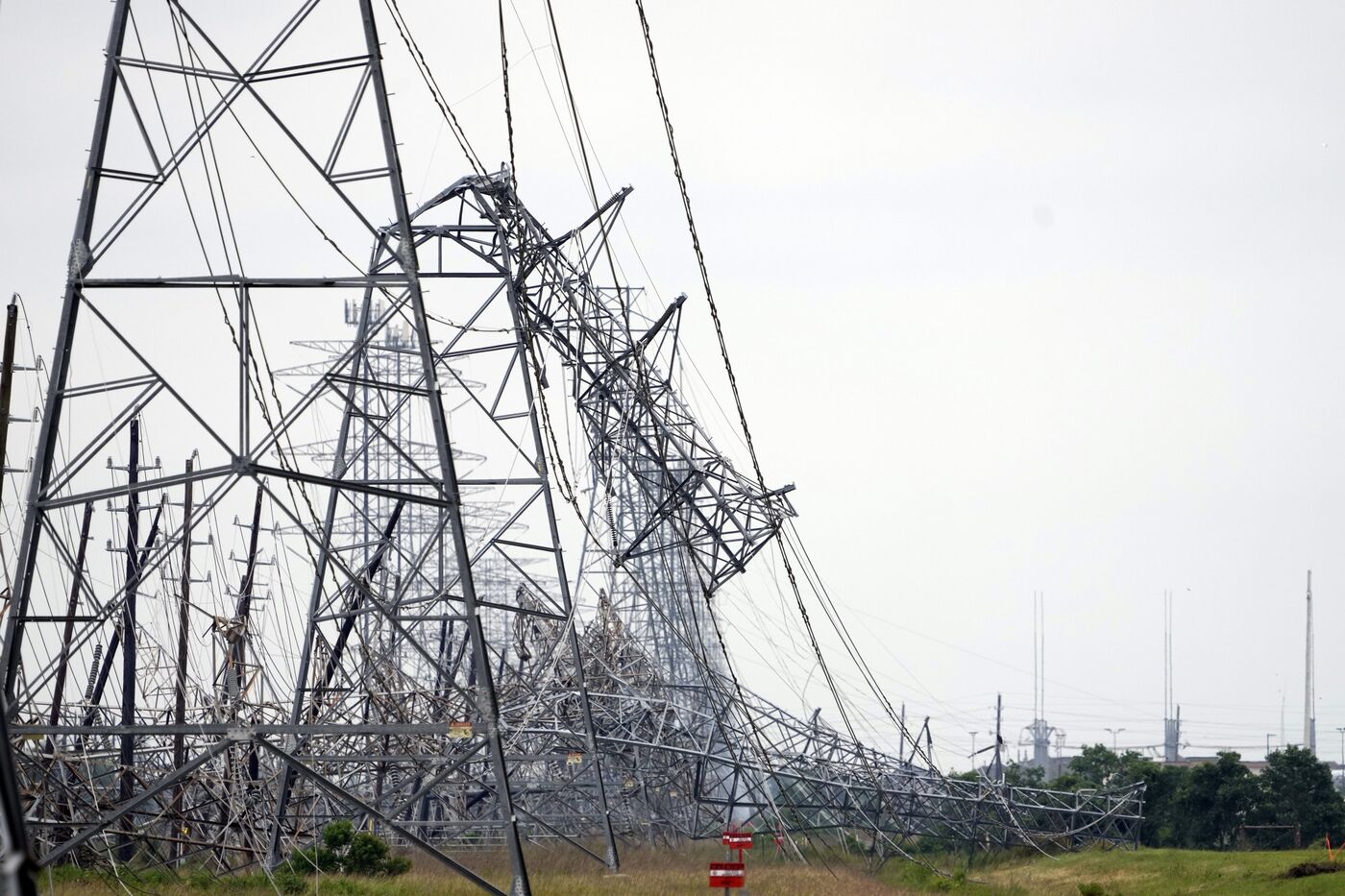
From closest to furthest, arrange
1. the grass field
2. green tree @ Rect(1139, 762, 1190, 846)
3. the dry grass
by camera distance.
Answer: the dry grass, the grass field, green tree @ Rect(1139, 762, 1190, 846)

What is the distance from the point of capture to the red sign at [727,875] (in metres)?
19.6

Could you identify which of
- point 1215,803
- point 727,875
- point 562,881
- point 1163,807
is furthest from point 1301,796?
point 727,875

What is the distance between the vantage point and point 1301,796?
4797 cm

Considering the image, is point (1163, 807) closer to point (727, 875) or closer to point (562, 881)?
point (562, 881)

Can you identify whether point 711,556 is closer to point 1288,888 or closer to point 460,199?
point 460,199

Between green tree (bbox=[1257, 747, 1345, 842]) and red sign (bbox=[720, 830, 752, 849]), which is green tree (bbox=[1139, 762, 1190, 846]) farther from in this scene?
red sign (bbox=[720, 830, 752, 849])

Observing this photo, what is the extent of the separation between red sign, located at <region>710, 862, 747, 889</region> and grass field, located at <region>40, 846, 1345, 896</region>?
6.49 ft

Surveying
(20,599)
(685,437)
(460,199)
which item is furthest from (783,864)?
(20,599)

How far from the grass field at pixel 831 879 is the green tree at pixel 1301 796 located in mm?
9450

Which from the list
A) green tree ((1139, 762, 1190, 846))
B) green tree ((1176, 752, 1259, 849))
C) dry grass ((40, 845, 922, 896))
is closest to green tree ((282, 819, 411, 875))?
dry grass ((40, 845, 922, 896))

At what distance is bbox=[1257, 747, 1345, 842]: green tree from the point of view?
156 feet

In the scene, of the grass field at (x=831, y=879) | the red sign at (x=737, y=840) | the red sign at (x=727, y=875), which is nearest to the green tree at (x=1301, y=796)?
the grass field at (x=831, y=879)

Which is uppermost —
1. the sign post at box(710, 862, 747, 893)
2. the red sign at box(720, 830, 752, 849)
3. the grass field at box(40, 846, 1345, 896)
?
the red sign at box(720, 830, 752, 849)

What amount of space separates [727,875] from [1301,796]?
33.5 meters
